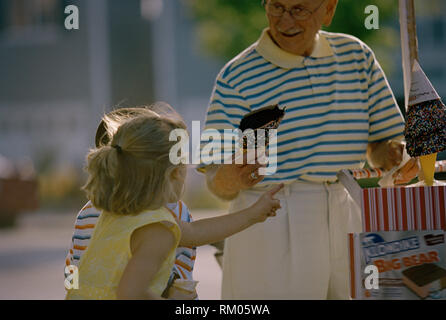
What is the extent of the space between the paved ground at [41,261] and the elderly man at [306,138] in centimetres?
210

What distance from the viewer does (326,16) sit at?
2641 mm

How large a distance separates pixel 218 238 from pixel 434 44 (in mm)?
14875

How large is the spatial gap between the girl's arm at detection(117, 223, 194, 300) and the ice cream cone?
30.8 inches

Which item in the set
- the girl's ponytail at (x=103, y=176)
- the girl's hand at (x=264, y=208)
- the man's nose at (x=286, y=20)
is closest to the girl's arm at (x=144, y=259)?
the girl's ponytail at (x=103, y=176)

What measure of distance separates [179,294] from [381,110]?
105 centimetres

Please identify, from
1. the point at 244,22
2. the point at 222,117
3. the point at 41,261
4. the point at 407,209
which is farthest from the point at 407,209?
the point at 244,22

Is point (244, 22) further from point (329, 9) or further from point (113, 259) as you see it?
point (113, 259)

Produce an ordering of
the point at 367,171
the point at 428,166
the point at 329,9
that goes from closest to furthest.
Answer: the point at 428,166 < the point at 367,171 < the point at 329,9

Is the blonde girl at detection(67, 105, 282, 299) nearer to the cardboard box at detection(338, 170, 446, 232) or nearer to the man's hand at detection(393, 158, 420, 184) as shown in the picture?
the cardboard box at detection(338, 170, 446, 232)

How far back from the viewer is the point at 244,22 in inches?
423

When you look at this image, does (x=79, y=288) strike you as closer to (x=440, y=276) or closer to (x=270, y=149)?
(x=270, y=149)

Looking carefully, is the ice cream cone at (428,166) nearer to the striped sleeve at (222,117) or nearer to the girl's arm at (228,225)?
the girl's arm at (228,225)

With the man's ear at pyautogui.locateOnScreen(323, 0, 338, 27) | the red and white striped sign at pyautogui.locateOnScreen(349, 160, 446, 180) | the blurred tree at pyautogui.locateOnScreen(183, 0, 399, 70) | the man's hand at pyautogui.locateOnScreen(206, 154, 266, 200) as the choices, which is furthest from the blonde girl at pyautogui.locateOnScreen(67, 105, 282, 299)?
the blurred tree at pyautogui.locateOnScreen(183, 0, 399, 70)
